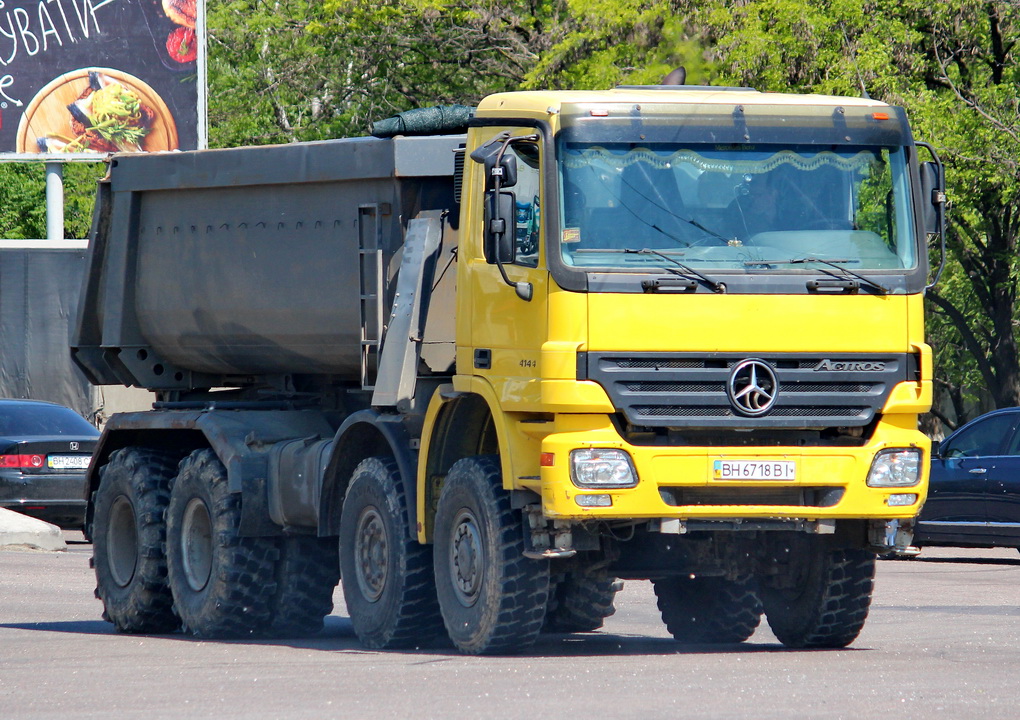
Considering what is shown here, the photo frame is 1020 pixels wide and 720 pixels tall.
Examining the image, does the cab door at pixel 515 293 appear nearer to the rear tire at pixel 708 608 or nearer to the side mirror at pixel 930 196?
the side mirror at pixel 930 196

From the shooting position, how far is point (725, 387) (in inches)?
384

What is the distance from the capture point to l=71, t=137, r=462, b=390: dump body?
37.4ft

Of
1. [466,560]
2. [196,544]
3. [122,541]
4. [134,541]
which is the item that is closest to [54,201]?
[122,541]

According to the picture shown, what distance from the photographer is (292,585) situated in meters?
12.7

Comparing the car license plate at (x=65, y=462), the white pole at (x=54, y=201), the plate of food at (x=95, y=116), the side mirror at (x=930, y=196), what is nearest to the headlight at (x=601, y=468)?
the side mirror at (x=930, y=196)

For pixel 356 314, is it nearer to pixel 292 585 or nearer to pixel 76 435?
pixel 292 585

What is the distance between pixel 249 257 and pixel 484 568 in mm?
3391

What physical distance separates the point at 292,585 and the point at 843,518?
4156 millimetres

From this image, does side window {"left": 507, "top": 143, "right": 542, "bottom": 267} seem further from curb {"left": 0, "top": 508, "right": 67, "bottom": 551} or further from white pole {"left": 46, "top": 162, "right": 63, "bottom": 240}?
white pole {"left": 46, "top": 162, "right": 63, "bottom": 240}

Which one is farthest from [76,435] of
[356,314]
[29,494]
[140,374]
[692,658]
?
[692,658]

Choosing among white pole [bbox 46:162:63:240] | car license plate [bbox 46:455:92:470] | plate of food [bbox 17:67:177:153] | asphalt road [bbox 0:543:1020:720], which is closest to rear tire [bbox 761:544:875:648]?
asphalt road [bbox 0:543:1020:720]

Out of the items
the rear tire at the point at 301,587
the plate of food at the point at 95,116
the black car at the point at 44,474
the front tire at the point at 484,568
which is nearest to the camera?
the front tire at the point at 484,568

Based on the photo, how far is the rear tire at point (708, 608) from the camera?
1194cm

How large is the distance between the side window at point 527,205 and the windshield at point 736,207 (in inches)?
6.4
